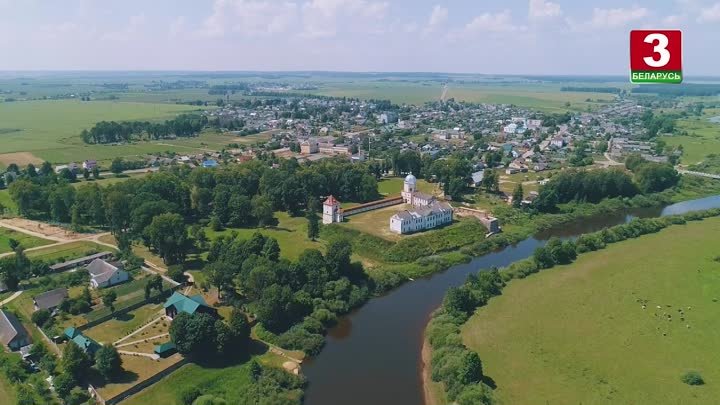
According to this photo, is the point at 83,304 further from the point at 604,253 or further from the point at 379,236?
the point at 604,253

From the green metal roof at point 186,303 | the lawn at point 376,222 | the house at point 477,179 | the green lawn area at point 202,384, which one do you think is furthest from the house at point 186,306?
the house at point 477,179

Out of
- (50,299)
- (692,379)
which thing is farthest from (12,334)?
(692,379)

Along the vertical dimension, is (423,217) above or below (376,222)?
above

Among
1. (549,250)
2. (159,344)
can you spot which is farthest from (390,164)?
(159,344)

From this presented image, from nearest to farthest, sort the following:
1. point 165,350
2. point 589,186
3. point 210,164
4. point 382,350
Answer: point 165,350 → point 382,350 → point 589,186 → point 210,164

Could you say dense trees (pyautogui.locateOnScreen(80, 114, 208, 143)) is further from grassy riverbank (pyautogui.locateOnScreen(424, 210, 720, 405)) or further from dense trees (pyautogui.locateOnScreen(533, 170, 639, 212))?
grassy riverbank (pyautogui.locateOnScreen(424, 210, 720, 405))

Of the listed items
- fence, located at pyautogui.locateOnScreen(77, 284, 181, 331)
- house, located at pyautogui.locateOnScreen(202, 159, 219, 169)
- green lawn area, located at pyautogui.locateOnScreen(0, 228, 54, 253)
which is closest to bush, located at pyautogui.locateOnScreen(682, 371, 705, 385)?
fence, located at pyautogui.locateOnScreen(77, 284, 181, 331)

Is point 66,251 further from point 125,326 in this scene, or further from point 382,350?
point 382,350

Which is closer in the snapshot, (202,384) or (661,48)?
(202,384)
